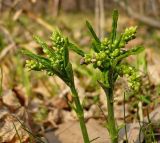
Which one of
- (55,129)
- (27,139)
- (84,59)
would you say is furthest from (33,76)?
(84,59)

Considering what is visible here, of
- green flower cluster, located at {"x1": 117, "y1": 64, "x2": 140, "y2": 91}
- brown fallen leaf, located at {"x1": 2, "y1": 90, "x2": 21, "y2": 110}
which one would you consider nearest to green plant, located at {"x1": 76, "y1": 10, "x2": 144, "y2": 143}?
green flower cluster, located at {"x1": 117, "y1": 64, "x2": 140, "y2": 91}

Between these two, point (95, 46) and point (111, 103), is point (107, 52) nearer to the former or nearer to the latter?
point (95, 46)

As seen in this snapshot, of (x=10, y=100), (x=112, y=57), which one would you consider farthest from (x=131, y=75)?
(x=10, y=100)

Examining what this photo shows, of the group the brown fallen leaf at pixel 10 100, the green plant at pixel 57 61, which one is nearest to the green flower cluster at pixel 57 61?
the green plant at pixel 57 61

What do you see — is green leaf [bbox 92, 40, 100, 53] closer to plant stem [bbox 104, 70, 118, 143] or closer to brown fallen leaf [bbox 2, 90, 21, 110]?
plant stem [bbox 104, 70, 118, 143]

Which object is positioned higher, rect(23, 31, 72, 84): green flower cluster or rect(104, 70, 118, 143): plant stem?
rect(23, 31, 72, 84): green flower cluster

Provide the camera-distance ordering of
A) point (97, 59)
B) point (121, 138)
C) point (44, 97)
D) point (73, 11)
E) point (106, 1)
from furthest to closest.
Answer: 1. point (73, 11)
2. point (106, 1)
3. point (44, 97)
4. point (121, 138)
5. point (97, 59)

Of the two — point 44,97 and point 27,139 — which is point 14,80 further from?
point 27,139

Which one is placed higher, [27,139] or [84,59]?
[84,59]
